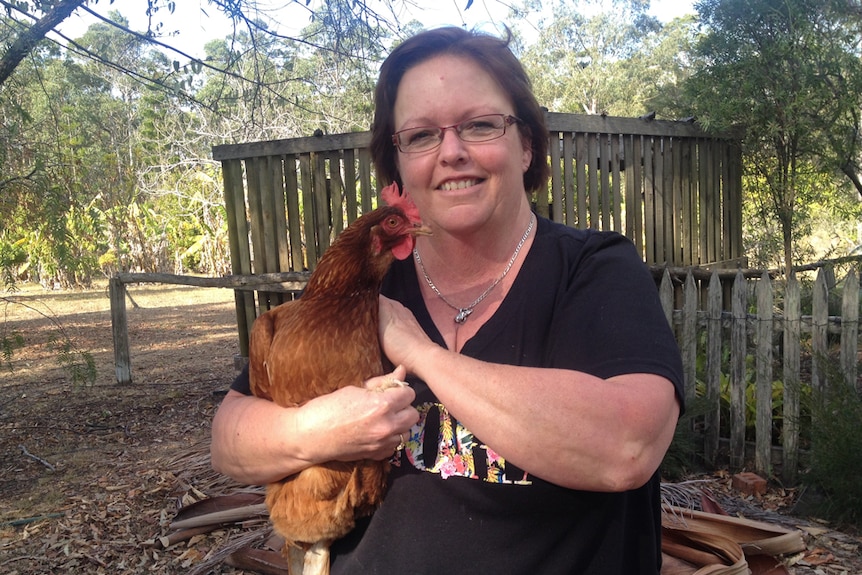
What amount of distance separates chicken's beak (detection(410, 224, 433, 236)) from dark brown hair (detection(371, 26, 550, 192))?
336 millimetres

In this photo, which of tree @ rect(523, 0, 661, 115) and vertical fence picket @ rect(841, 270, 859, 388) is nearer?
vertical fence picket @ rect(841, 270, 859, 388)

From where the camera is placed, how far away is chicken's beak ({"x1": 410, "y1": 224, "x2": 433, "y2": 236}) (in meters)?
1.79

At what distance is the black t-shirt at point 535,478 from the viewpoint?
4.84ft

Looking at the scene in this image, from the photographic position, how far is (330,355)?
167 centimetres

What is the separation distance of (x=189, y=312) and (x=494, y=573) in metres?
14.6

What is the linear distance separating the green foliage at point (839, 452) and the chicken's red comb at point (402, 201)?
3362 mm

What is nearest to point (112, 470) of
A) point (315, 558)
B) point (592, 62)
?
point (315, 558)

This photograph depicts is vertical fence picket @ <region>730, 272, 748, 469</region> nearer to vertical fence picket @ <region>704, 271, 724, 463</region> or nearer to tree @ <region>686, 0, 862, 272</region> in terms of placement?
vertical fence picket @ <region>704, 271, 724, 463</region>

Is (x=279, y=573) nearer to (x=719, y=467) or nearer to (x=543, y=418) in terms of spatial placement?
(x=543, y=418)

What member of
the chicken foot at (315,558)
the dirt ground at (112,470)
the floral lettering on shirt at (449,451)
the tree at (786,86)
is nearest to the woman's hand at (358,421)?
the floral lettering on shirt at (449,451)

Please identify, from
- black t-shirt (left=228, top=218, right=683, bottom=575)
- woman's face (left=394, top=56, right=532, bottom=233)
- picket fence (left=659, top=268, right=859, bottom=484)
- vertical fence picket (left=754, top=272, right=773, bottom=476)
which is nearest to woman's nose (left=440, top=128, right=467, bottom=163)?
Result: woman's face (left=394, top=56, right=532, bottom=233)

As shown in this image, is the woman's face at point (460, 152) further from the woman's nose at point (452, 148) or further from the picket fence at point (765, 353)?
A: the picket fence at point (765, 353)

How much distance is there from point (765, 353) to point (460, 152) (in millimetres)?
3893

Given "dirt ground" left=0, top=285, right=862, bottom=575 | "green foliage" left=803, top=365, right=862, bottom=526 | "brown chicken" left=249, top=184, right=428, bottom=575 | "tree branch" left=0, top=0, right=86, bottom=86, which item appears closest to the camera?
"brown chicken" left=249, top=184, right=428, bottom=575
